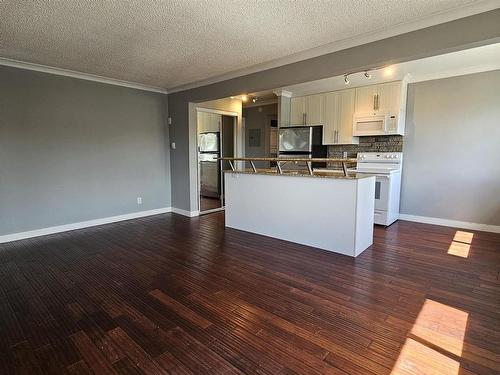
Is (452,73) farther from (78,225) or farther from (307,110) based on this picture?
(78,225)

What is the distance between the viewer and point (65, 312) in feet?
7.23

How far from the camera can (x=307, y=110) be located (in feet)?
19.0

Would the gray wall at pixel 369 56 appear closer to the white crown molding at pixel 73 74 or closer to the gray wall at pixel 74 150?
the white crown molding at pixel 73 74

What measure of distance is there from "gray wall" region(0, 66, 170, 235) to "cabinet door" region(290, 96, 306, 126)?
2655 millimetres

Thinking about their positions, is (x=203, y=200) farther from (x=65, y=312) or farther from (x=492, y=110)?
(x=492, y=110)

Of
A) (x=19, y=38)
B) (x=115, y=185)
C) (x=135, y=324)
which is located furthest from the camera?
(x=115, y=185)

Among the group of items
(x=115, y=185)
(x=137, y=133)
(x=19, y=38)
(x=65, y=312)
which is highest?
(x=19, y=38)

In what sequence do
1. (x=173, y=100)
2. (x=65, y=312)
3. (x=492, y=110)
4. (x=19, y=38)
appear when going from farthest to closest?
(x=173, y=100)
(x=492, y=110)
(x=19, y=38)
(x=65, y=312)

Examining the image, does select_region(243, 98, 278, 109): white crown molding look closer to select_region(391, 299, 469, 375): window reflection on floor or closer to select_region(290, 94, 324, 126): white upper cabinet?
select_region(290, 94, 324, 126): white upper cabinet

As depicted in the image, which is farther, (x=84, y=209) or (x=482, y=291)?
(x=84, y=209)

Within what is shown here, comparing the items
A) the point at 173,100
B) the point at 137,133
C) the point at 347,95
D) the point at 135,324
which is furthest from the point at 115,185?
the point at 347,95

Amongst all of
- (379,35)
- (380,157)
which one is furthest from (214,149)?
(379,35)

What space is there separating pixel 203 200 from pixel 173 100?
2.45 metres

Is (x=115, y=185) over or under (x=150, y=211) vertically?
over
